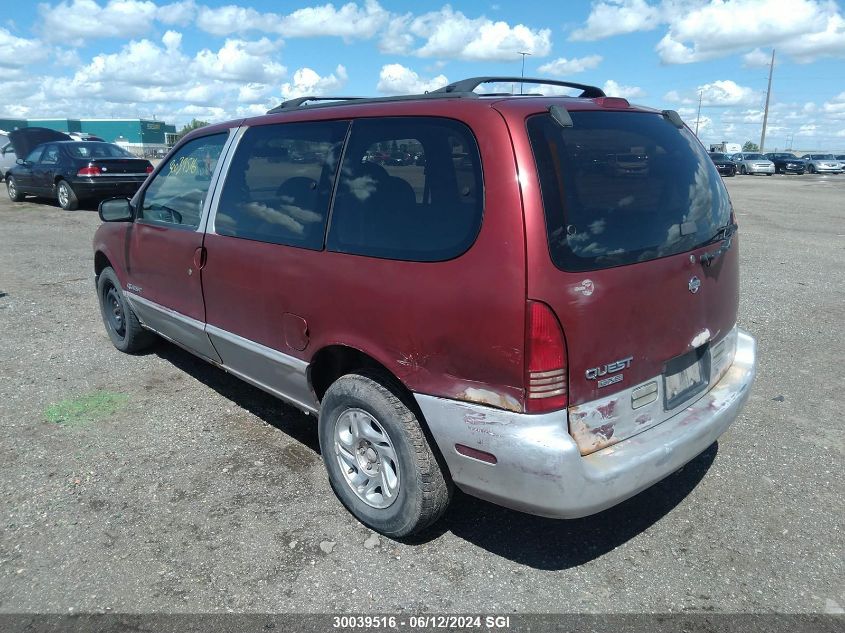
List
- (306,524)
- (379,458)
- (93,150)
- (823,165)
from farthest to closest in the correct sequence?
(823,165)
(93,150)
(306,524)
(379,458)

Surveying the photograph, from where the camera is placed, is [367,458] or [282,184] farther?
[282,184]

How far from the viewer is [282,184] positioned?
10.9 ft

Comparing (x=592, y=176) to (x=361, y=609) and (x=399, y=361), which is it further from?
(x=361, y=609)

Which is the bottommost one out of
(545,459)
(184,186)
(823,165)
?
(823,165)

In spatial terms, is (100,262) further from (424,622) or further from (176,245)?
(424,622)

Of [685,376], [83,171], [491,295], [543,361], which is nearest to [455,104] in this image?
[491,295]

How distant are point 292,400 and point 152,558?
0.99 metres

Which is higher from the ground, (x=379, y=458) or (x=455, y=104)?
(x=455, y=104)

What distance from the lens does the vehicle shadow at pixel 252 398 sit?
158 inches

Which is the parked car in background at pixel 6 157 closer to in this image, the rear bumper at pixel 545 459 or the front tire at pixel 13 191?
the front tire at pixel 13 191

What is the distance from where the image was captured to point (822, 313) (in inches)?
260

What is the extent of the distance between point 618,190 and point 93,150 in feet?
48.1

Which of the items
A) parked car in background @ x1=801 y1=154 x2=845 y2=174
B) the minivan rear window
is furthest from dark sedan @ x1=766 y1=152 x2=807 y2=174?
the minivan rear window

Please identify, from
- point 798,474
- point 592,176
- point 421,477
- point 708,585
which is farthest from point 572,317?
point 798,474
